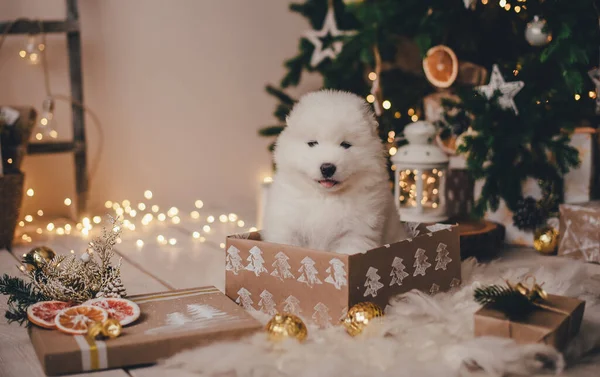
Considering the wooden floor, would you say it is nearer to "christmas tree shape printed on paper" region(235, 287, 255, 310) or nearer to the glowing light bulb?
"christmas tree shape printed on paper" region(235, 287, 255, 310)

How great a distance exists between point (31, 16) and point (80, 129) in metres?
0.55

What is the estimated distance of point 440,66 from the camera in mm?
2211

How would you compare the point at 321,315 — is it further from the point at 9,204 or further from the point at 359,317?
the point at 9,204

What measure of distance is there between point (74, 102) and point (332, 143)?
1.62 metres

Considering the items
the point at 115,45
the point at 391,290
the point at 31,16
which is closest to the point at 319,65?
the point at 115,45

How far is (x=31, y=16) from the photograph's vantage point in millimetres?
2598

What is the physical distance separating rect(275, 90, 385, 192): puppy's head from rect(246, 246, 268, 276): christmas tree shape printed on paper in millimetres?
201

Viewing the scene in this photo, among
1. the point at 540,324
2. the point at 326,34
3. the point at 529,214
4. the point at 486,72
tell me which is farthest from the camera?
the point at 326,34

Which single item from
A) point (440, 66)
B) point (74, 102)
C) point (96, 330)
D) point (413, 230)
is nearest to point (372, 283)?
point (413, 230)

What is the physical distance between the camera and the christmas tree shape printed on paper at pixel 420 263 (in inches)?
55.1

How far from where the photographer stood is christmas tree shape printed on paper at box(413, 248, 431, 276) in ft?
4.59

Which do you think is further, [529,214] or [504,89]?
[529,214]

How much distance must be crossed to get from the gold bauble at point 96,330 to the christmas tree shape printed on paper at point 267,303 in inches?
15.1

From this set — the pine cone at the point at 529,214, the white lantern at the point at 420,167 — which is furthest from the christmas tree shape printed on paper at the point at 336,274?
the pine cone at the point at 529,214
